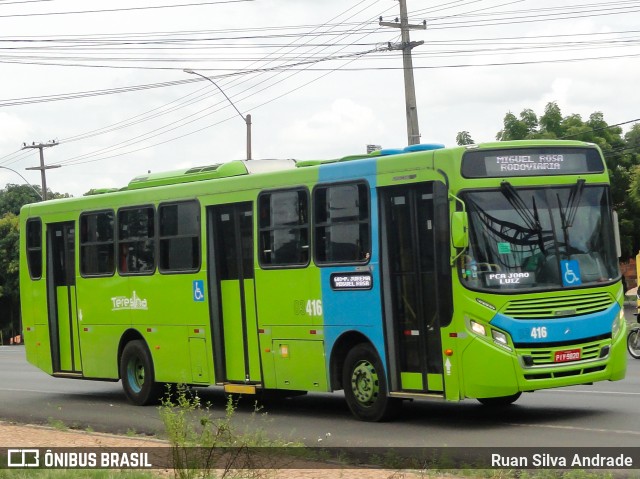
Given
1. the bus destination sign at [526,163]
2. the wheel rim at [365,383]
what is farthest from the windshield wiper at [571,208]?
the wheel rim at [365,383]

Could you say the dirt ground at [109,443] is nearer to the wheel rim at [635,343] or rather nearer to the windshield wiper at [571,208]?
the windshield wiper at [571,208]

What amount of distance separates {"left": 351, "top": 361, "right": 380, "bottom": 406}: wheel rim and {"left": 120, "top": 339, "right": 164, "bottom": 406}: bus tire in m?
4.65

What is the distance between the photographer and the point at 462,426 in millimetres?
14195

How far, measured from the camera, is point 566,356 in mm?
13602

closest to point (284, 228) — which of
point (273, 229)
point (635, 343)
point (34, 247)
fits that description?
point (273, 229)

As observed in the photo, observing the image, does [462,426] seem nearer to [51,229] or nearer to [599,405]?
[599,405]

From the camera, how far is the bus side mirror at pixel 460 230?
1326cm

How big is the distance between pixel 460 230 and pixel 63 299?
30.8 ft

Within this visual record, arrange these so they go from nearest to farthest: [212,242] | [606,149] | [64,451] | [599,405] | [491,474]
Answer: [491,474], [64,451], [599,405], [212,242], [606,149]

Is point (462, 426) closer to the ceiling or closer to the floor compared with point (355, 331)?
closer to the floor

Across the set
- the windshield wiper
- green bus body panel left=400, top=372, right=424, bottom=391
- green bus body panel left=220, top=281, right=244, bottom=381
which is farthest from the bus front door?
green bus body panel left=220, top=281, right=244, bottom=381

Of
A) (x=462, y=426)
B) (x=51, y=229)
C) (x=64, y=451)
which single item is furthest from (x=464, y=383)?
(x=51, y=229)

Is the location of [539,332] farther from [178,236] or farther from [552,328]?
[178,236]

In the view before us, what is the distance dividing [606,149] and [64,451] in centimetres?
4480
